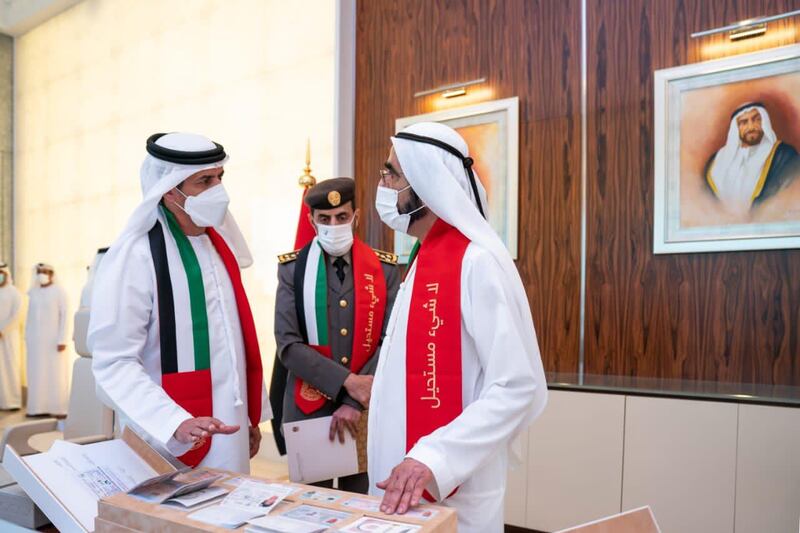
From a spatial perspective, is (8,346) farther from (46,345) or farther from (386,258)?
(386,258)

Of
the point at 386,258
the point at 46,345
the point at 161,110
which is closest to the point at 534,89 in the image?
the point at 386,258

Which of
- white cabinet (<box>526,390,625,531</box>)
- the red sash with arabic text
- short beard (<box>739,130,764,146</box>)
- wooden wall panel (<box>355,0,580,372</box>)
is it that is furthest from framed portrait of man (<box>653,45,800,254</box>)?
the red sash with arabic text

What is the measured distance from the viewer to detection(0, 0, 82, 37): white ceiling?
7.74 m

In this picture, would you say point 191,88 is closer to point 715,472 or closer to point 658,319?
point 658,319

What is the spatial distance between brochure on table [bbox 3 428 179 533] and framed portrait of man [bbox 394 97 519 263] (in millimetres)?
2657

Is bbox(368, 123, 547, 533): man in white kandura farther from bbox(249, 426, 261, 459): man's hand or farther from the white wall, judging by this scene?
the white wall

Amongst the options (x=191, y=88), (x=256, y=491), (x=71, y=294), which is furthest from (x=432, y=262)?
(x=71, y=294)

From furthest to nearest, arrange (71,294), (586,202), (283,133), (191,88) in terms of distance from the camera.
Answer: (71,294) → (191,88) → (283,133) → (586,202)

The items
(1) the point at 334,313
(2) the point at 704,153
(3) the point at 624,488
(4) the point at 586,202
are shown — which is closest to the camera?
(1) the point at 334,313

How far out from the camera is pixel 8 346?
794cm

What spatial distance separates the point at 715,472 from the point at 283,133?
13.3 feet

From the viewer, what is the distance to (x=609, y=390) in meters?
2.87

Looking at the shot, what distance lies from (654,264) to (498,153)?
3.83 ft

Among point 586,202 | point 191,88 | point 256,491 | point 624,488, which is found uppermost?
point 191,88
